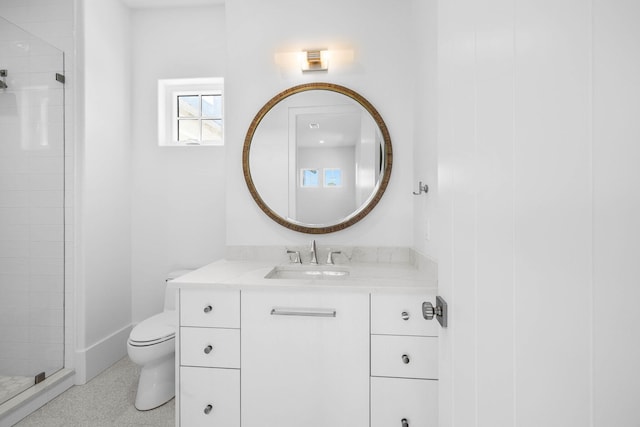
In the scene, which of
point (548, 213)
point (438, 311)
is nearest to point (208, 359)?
point (438, 311)

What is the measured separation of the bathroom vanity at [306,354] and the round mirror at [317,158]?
0.69 meters

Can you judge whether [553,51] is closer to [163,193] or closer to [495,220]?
[495,220]

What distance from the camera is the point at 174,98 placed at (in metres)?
2.70

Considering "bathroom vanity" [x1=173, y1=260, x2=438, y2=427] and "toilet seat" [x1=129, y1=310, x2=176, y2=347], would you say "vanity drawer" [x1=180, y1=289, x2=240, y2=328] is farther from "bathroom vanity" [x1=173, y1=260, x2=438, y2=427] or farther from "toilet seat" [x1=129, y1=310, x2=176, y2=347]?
"toilet seat" [x1=129, y1=310, x2=176, y2=347]

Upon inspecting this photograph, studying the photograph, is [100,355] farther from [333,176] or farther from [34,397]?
[333,176]

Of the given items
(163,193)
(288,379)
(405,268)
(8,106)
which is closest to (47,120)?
(8,106)

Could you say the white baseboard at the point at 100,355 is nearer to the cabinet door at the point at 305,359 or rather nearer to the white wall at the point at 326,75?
the white wall at the point at 326,75

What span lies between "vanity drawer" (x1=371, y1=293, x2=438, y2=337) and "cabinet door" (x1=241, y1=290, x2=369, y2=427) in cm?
5

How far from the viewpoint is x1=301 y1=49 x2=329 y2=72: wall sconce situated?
79.3 inches

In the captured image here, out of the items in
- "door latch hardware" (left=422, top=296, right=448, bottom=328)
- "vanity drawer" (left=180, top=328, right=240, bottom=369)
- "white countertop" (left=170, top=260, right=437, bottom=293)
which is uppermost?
"door latch hardware" (left=422, top=296, right=448, bottom=328)

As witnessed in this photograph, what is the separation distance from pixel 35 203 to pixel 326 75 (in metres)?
2.08

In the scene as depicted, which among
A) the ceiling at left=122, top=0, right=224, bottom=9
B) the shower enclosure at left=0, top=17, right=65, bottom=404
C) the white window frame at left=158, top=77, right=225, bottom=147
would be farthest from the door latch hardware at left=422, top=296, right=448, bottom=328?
the ceiling at left=122, top=0, right=224, bottom=9

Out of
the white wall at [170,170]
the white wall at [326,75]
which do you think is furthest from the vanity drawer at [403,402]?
the white wall at [170,170]

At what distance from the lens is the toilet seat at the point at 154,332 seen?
70.4 inches
